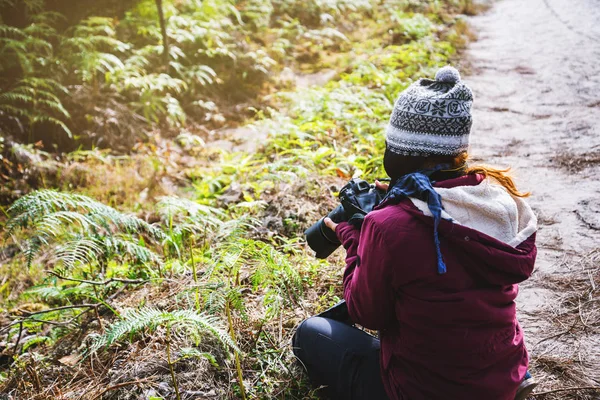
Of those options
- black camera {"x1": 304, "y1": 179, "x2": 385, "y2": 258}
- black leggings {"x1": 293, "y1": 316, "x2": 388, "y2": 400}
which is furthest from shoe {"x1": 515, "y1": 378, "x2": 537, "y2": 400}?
black camera {"x1": 304, "y1": 179, "x2": 385, "y2": 258}

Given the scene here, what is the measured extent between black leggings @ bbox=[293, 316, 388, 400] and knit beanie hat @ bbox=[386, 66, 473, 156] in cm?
92

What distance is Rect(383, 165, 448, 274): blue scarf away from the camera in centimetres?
137

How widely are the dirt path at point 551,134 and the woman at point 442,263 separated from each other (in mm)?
1009

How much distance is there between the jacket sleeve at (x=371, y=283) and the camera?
149cm

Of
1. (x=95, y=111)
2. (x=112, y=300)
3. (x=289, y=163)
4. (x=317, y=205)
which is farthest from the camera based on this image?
(x=95, y=111)

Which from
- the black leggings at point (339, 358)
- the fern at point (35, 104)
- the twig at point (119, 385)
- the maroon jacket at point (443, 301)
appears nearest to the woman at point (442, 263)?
the maroon jacket at point (443, 301)

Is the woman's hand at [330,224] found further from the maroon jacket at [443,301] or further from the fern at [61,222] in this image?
the fern at [61,222]

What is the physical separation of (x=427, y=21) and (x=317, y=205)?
24.0 ft

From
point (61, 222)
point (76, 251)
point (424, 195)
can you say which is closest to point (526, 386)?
point (424, 195)

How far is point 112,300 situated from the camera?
2.96 meters

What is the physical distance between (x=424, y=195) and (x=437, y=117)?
0.33 metres

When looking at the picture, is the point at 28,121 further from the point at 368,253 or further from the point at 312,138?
the point at 368,253

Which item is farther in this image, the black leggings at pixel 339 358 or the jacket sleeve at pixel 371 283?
the black leggings at pixel 339 358

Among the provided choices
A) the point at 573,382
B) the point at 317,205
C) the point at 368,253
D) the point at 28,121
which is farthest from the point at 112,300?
the point at 28,121
